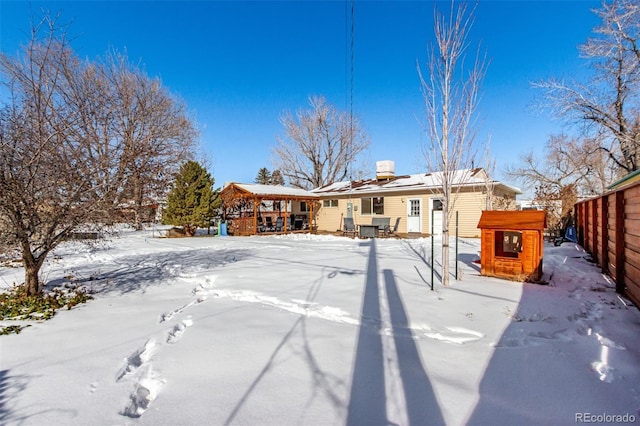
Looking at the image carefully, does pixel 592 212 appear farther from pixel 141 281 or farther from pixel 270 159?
pixel 270 159

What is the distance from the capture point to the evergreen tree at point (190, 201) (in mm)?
16094

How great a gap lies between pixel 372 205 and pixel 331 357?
14.8 m

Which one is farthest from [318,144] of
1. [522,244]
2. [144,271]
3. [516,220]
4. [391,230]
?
[522,244]

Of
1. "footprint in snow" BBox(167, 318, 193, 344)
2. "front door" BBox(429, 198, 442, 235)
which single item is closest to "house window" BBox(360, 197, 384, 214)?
"front door" BBox(429, 198, 442, 235)

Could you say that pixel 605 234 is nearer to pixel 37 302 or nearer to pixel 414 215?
pixel 37 302

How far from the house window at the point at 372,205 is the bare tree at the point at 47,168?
13.4 m

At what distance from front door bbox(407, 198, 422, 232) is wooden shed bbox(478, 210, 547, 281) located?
30.9 ft

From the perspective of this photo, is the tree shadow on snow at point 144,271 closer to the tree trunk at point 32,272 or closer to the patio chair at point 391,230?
the tree trunk at point 32,272

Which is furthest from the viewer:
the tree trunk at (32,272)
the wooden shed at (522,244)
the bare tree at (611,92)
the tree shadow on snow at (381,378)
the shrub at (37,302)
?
the bare tree at (611,92)

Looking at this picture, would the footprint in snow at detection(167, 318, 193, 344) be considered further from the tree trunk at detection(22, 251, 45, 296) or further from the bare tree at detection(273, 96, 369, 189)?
the bare tree at detection(273, 96, 369, 189)

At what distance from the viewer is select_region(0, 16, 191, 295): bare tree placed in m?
4.00

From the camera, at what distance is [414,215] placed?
15703 millimetres

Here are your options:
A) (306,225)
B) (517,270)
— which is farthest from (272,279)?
(306,225)

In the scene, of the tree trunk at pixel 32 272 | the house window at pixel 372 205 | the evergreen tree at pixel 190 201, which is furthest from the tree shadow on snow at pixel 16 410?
the house window at pixel 372 205
